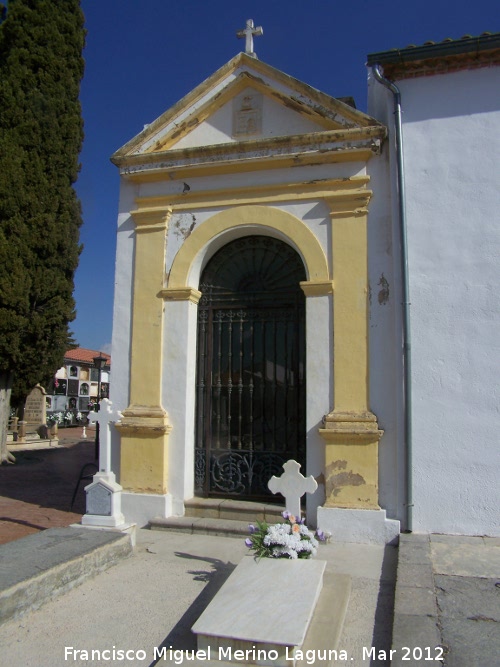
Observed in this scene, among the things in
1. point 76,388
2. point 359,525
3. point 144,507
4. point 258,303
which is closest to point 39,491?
point 144,507

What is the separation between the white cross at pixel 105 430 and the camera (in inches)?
236

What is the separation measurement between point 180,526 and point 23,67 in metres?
11.0

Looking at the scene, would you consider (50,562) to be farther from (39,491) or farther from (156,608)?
(39,491)

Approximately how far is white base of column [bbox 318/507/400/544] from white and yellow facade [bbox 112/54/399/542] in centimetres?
1

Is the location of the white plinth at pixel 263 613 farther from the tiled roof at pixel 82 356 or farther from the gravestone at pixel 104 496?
the tiled roof at pixel 82 356

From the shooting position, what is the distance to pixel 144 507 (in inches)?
261

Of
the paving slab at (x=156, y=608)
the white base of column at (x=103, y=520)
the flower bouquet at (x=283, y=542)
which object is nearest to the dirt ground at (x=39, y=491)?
the white base of column at (x=103, y=520)

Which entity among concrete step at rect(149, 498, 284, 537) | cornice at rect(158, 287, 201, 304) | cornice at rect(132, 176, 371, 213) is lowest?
concrete step at rect(149, 498, 284, 537)

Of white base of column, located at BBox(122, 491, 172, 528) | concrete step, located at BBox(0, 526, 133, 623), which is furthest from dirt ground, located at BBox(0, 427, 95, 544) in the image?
concrete step, located at BBox(0, 526, 133, 623)

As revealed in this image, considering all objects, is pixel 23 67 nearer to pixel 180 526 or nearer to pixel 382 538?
pixel 180 526

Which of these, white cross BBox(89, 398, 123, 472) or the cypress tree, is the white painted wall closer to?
white cross BBox(89, 398, 123, 472)

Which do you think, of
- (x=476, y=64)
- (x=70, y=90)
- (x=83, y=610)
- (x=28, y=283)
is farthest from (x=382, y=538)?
(x=70, y=90)

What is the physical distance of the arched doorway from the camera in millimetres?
6812

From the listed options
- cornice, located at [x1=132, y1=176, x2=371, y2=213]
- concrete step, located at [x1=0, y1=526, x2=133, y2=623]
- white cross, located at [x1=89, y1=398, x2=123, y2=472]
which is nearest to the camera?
concrete step, located at [x1=0, y1=526, x2=133, y2=623]
